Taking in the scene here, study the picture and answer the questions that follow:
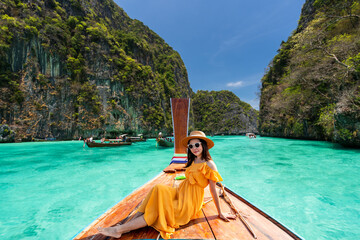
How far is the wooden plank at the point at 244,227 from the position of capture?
4.99ft

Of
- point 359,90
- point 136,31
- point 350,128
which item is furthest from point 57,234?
point 136,31

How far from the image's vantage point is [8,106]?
23281mm

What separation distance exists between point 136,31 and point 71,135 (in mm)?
37865

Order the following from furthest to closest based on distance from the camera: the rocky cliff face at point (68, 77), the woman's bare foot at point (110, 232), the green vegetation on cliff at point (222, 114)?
the green vegetation on cliff at point (222, 114)
the rocky cliff face at point (68, 77)
the woman's bare foot at point (110, 232)

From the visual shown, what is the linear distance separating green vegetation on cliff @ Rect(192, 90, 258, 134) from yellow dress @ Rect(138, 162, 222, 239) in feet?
203

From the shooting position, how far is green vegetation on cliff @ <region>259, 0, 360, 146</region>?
10223mm

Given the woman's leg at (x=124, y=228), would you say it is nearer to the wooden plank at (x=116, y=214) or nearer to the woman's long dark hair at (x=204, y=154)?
the wooden plank at (x=116, y=214)

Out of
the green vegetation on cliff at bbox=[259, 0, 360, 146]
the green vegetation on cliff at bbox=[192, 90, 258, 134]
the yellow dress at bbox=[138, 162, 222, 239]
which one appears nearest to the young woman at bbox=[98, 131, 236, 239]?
the yellow dress at bbox=[138, 162, 222, 239]

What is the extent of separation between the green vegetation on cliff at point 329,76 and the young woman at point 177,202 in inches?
525

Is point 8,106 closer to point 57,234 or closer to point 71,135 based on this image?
point 71,135

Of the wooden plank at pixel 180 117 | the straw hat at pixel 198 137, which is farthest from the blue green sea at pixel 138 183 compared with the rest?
the wooden plank at pixel 180 117

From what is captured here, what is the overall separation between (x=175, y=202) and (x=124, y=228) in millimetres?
560

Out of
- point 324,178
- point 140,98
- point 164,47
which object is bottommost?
point 324,178

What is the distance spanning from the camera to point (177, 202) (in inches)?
65.6
